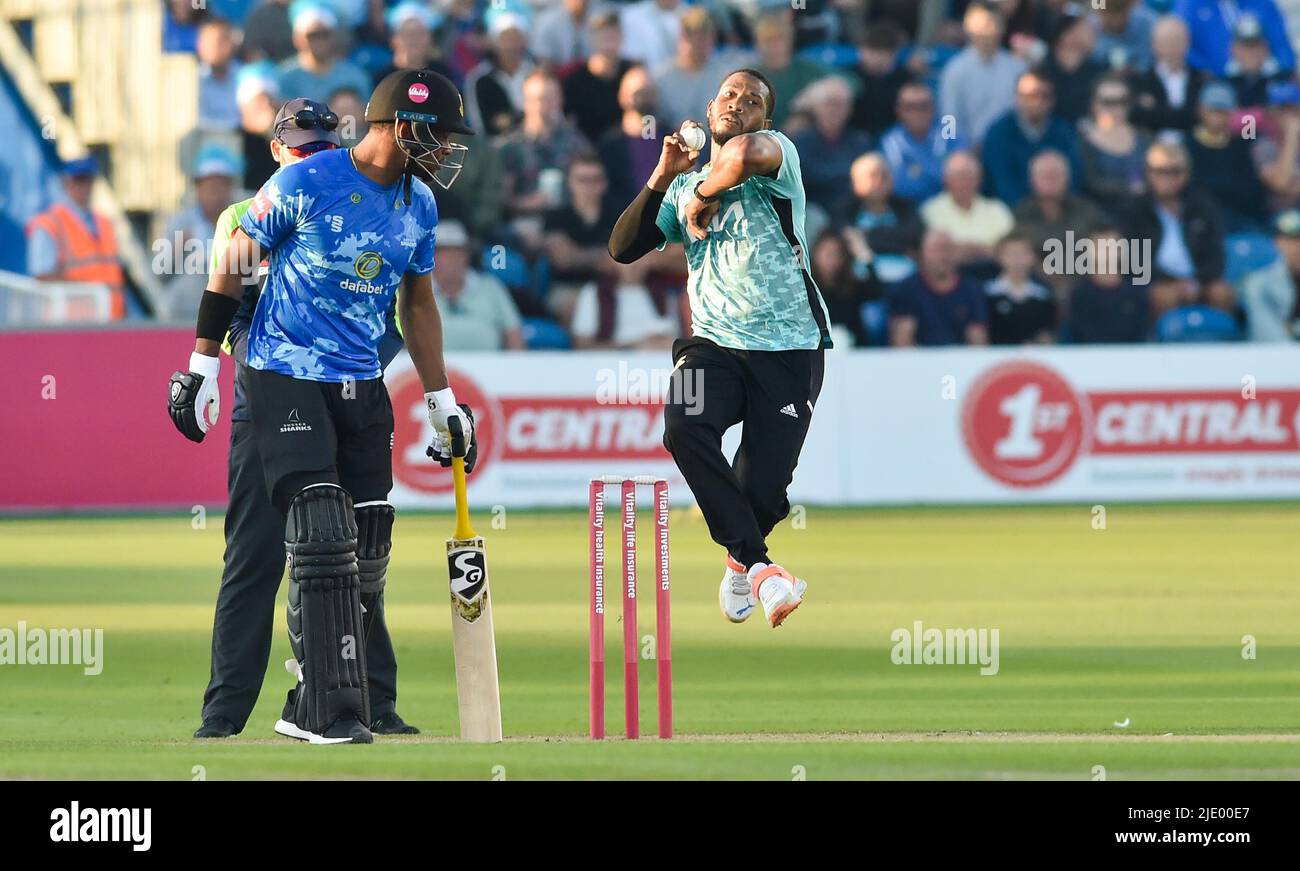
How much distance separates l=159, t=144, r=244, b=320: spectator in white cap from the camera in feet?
64.8

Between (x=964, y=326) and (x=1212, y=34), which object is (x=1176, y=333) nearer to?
(x=964, y=326)

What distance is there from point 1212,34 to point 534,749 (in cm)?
1767

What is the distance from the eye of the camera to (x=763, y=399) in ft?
31.4

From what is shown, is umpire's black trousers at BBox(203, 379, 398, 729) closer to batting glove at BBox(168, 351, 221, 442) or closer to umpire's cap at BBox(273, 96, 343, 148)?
batting glove at BBox(168, 351, 221, 442)

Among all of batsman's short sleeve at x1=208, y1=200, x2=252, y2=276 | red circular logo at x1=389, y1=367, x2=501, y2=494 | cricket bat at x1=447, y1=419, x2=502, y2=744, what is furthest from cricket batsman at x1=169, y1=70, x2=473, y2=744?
red circular logo at x1=389, y1=367, x2=501, y2=494

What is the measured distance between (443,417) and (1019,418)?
1181 cm

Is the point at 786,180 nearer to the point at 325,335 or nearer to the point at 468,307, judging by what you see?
the point at 325,335

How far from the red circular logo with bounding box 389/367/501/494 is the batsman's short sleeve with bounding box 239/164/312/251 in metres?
10.8

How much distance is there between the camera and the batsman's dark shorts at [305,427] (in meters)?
8.31

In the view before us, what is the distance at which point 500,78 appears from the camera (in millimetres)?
21734

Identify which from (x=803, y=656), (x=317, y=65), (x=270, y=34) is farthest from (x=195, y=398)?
(x=270, y=34)

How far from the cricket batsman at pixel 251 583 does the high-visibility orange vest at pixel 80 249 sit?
40.0 ft

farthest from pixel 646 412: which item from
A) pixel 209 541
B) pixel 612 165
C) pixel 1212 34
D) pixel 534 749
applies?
pixel 534 749

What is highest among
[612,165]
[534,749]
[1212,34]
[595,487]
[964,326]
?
[1212,34]
